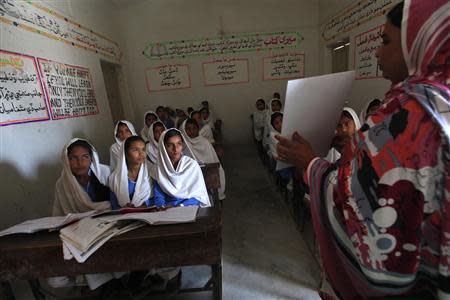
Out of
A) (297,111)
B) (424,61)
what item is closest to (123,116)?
(297,111)

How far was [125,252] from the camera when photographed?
1.01m

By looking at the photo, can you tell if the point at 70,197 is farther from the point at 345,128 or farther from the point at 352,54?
the point at 352,54

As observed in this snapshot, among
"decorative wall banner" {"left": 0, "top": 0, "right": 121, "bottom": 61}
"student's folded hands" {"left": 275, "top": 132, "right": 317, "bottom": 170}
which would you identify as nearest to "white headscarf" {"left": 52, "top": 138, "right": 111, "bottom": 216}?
"student's folded hands" {"left": 275, "top": 132, "right": 317, "bottom": 170}

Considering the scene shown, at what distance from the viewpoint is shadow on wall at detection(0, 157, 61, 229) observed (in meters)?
1.73

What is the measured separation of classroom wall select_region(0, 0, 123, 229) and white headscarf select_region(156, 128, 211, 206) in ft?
3.84

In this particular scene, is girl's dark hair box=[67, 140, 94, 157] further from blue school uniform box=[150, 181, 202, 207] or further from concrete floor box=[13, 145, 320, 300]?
concrete floor box=[13, 145, 320, 300]

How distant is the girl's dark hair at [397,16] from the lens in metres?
0.50

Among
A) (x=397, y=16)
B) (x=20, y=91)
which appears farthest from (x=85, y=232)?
(x=20, y=91)

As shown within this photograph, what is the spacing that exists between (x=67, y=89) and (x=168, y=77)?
2.85 metres

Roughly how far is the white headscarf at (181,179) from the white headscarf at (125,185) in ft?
0.38

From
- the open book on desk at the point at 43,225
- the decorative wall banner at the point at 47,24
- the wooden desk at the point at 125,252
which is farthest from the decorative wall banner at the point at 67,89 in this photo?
the wooden desk at the point at 125,252

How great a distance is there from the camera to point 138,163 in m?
1.72

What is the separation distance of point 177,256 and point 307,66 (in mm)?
5498

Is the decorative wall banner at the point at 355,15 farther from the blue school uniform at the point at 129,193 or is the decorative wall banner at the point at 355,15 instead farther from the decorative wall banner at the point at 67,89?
the decorative wall banner at the point at 67,89
